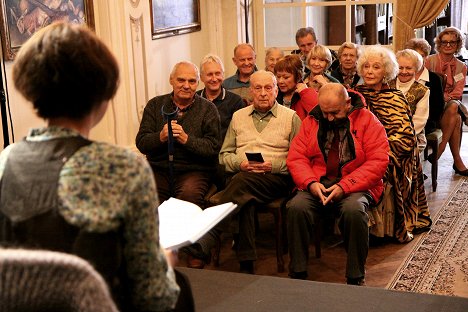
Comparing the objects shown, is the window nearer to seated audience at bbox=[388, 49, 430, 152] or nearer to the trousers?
seated audience at bbox=[388, 49, 430, 152]

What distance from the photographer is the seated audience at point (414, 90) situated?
4.95 m

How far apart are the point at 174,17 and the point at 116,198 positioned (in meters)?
4.74

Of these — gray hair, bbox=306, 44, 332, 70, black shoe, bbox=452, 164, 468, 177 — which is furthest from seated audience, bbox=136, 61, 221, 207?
black shoe, bbox=452, 164, 468, 177

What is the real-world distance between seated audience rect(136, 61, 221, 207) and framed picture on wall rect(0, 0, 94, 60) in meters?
0.80

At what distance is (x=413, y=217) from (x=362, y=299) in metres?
1.69

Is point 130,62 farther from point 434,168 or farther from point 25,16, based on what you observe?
point 434,168

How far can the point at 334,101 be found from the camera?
12.6 ft

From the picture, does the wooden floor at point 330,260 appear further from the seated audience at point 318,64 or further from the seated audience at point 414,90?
the seated audience at point 318,64

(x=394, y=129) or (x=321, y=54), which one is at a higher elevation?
(x=321, y=54)

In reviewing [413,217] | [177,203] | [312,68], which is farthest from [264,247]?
[177,203]

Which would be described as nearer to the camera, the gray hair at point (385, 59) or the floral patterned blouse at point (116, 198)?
the floral patterned blouse at point (116, 198)

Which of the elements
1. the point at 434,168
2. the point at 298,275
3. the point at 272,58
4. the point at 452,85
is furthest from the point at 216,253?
the point at 452,85

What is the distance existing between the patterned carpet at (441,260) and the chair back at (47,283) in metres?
2.69

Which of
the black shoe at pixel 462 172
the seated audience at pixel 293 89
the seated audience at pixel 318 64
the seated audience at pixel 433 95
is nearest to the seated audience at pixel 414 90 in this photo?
the seated audience at pixel 433 95
